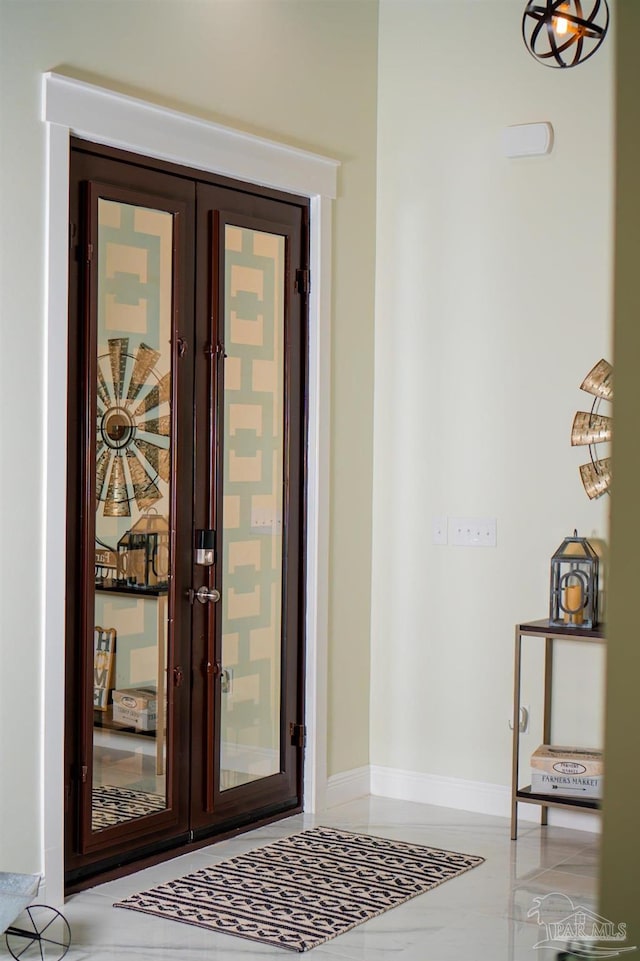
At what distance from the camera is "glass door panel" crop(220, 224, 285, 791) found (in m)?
4.07

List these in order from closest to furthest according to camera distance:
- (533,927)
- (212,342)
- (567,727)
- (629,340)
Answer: (629,340) → (533,927) → (212,342) → (567,727)

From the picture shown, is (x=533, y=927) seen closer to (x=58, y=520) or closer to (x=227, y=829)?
(x=227, y=829)

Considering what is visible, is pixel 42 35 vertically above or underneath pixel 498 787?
above

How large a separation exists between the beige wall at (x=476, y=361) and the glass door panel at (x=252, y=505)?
24.9 inches

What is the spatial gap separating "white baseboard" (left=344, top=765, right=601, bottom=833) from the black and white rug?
991 millimetres

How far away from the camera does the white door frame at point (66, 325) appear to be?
3.29 metres

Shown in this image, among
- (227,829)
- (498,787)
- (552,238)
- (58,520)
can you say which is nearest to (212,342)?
(58,520)

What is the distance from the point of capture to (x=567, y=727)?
13.9 ft

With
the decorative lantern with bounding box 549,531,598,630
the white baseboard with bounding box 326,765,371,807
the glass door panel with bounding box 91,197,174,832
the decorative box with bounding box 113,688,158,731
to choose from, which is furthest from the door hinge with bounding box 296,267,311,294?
the white baseboard with bounding box 326,765,371,807

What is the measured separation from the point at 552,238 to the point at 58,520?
222cm

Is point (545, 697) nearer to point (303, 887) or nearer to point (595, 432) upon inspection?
point (595, 432)

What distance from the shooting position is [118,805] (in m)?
3.62

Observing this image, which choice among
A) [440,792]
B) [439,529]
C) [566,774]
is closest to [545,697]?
[566,774]

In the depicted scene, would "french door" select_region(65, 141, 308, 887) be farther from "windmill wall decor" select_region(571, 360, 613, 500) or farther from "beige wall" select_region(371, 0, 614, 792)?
"windmill wall decor" select_region(571, 360, 613, 500)
